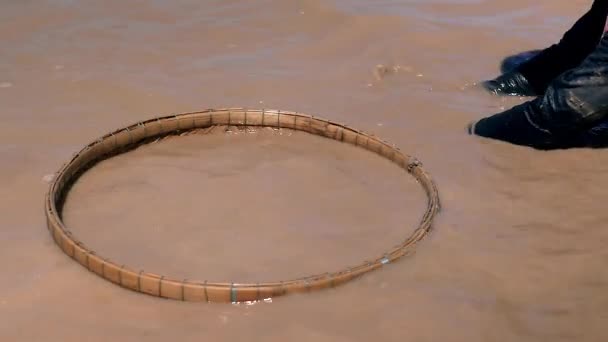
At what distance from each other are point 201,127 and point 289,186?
26.5 inches

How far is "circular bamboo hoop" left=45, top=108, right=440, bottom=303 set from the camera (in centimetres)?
225

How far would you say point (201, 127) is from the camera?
341 cm

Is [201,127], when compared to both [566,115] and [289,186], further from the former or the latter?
[566,115]

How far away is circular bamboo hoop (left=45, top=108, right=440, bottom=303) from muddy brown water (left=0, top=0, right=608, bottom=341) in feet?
0.15

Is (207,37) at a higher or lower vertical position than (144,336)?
higher

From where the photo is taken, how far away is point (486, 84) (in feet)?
14.0

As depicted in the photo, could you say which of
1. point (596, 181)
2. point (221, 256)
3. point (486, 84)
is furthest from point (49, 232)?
point (486, 84)

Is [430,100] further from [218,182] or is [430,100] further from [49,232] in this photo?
[49,232]

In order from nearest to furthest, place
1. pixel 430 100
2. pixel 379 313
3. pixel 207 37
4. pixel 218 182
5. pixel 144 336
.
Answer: pixel 144 336 < pixel 379 313 < pixel 218 182 < pixel 430 100 < pixel 207 37

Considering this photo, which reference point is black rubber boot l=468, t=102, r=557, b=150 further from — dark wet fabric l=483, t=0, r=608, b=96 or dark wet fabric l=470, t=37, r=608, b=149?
dark wet fabric l=483, t=0, r=608, b=96

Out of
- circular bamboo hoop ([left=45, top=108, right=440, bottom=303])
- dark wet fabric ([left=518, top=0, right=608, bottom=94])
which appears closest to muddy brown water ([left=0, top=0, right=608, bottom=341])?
circular bamboo hoop ([left=45, top=108, right=440, bottom=303])

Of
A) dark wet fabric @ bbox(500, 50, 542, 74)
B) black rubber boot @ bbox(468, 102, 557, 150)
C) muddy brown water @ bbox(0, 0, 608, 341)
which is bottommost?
muddy brown water @ bbox(0, 0, 608, 341)

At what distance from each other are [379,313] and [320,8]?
11.5ft

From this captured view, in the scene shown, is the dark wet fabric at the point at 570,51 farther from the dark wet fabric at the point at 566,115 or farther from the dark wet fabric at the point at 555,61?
the dark wet fabric at the point at 566,115
